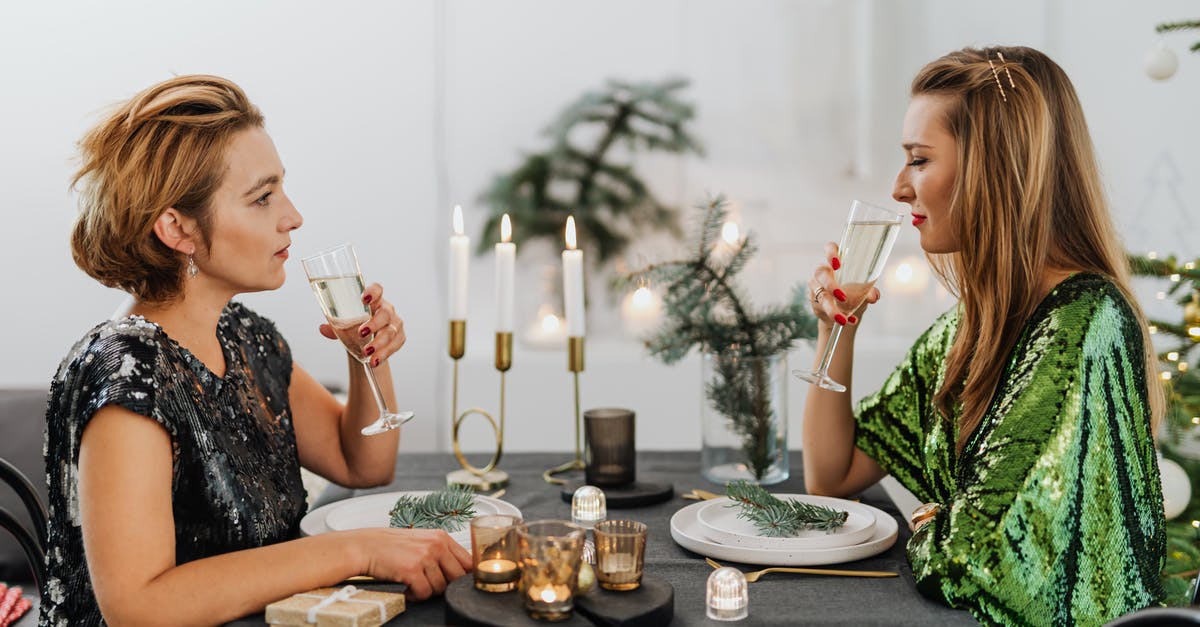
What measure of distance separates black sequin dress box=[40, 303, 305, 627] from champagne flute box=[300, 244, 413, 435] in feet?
0.64

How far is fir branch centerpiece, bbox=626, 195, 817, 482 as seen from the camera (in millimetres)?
1879

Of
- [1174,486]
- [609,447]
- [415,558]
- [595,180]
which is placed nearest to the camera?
[415,558]

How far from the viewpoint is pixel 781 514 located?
1503mm

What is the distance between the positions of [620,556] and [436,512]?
0.44 meters

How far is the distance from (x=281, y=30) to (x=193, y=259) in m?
2.17

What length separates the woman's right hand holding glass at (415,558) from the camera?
4.30 feet

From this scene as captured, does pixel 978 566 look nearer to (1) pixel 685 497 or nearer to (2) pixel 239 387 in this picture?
(1) pixel 685 497

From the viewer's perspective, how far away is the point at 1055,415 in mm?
1377

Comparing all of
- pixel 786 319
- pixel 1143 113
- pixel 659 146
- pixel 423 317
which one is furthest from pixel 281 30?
pixel 1143 113

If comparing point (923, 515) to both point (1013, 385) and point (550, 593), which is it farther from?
point (550, 593)

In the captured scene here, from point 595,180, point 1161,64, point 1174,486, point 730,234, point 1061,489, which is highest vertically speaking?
point 1161,64

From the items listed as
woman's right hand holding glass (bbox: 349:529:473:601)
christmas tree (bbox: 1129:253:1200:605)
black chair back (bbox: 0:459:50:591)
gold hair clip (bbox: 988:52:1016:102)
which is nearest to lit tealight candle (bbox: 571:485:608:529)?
woman's right hand holding glass (bbox: 349:529:473:601)

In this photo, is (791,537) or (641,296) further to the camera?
(641,296)


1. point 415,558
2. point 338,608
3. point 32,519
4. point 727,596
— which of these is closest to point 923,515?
point 727,596
